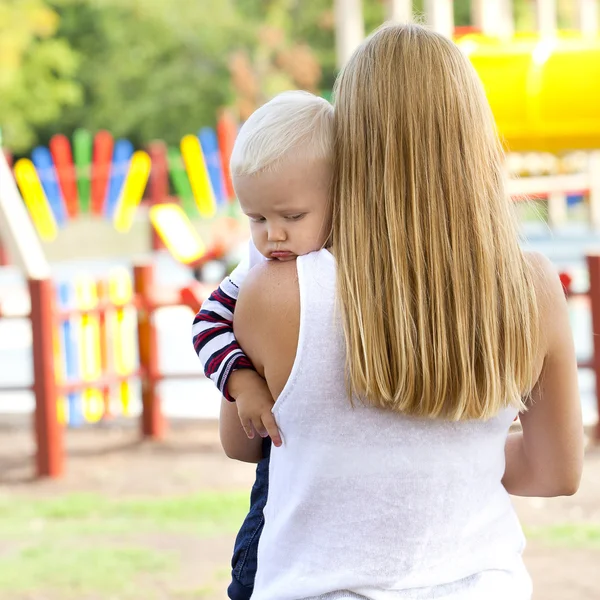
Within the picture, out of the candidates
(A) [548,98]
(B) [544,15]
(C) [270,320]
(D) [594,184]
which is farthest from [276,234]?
(D) [594,184]

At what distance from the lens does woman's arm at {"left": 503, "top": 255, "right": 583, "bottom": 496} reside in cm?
142

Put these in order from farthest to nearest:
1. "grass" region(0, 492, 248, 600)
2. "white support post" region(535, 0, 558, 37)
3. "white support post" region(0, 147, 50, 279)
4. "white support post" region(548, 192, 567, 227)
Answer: "white support post" region(548, 192, 567, 227) → "white support post" region(535, 0, 558, 37) → "white support post" region(0, 147, 50, 279) → "grass" region(0, 492, 248, 600)

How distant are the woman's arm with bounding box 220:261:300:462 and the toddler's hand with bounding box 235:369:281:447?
0.01m

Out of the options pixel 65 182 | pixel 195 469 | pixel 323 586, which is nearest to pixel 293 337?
pixel 323 586

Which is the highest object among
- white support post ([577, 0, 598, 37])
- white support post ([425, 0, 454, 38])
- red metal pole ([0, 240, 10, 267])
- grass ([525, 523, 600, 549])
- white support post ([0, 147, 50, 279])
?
white support post ([577, 0, 598, 37])

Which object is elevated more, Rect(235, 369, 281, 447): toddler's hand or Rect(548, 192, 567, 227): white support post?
Rect(235, 369, 281, 447): toddler's hand

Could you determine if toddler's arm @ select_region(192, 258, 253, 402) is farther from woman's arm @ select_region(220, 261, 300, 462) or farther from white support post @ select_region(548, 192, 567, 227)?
white support post @ select_region(548, 192, 567, 227)

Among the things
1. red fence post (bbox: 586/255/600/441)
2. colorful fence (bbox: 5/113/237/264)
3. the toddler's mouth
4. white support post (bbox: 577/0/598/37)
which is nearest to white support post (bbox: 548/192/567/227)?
colorful fence (bbox: 5/113/237/264)

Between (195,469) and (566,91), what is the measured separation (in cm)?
394

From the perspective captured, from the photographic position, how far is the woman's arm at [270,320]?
1.37 metres

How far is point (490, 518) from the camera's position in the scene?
146 cm

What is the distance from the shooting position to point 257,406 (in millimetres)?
1426

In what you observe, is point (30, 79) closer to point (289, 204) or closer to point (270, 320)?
point (289, 204)

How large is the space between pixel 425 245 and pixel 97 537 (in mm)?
4105
